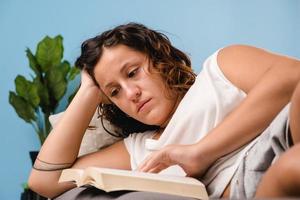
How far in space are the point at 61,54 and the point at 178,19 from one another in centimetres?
76

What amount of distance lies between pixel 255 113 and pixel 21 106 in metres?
1.66

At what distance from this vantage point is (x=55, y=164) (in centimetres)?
126

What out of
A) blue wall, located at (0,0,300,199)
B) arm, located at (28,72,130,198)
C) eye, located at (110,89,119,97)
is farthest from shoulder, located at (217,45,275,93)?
blue wall, located at (0,0,300,199)

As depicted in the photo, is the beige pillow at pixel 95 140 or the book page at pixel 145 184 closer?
the book page at pixel 145 184

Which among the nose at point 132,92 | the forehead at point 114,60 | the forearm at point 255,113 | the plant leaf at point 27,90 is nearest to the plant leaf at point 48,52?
the plant leaf at point 27,90

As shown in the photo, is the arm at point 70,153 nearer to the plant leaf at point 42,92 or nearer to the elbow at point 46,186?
the elbow at point 46,186

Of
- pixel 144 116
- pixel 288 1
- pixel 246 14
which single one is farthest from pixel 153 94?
pixel 288 1

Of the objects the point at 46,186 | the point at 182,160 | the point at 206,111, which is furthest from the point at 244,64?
the point at 46,186

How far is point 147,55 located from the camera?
127 cm

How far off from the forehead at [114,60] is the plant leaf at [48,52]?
107 cm

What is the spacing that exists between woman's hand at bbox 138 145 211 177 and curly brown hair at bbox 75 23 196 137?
0.35m

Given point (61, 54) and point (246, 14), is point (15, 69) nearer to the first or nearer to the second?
point (61, 54)

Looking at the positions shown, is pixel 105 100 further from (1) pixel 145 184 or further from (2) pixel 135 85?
(1) pixel 145 184

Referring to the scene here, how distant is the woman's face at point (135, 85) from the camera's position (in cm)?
117
